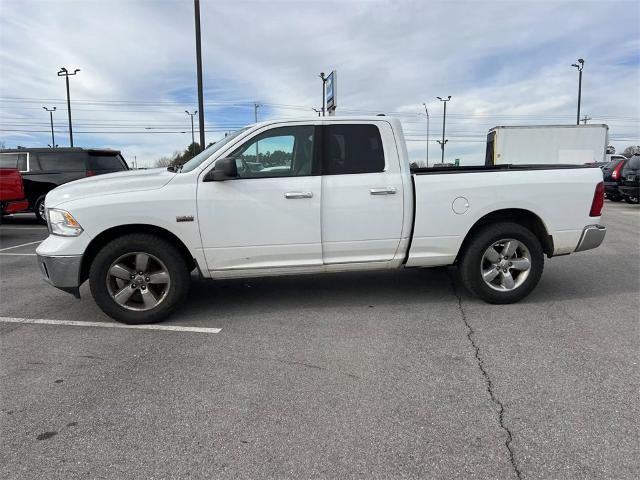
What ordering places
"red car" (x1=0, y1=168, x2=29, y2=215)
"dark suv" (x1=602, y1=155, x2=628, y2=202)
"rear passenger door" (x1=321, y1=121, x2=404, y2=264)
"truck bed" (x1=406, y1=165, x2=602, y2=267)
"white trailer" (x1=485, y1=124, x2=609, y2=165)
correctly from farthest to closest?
"white trailer" (x1=485, y1=124, x2=609, y2=165), "dark suv" (x1=602, y1=155, x2=628, y2=202), "red car" (x1=0, y1=168, x2=29, y2=215), "truck bed" (x1=406, y1=165, x2=602, y2=267), "rear passenger door" (x1=321, y1=121, x2=404, y2=264)

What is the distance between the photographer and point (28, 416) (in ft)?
9.70

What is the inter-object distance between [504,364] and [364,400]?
3.92 feet

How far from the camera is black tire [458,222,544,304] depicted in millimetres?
4902

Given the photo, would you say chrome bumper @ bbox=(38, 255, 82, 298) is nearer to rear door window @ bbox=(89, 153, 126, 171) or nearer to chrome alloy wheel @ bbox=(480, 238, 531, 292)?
chrome alloy wheel @ bbox=(480, 238, 531, 292)

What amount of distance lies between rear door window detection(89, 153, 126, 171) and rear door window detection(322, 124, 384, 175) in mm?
10216

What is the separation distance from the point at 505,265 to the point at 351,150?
1.98m

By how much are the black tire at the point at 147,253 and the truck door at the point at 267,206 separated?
0.31 m

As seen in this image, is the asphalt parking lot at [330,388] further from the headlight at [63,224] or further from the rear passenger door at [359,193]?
the headlight at [63,224]

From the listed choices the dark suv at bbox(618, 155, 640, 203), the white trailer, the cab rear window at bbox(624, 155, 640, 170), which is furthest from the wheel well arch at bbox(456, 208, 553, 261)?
the white trailer

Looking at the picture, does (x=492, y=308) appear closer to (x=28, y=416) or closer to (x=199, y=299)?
(x=199, y=299)

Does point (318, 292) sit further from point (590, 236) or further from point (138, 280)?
point (590, 236)

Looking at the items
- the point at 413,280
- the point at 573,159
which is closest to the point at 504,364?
the point at 413,280

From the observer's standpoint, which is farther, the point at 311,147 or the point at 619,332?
the point at 311,147

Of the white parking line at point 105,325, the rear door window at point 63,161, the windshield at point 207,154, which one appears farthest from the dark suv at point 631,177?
the rear door window at point 63,161
